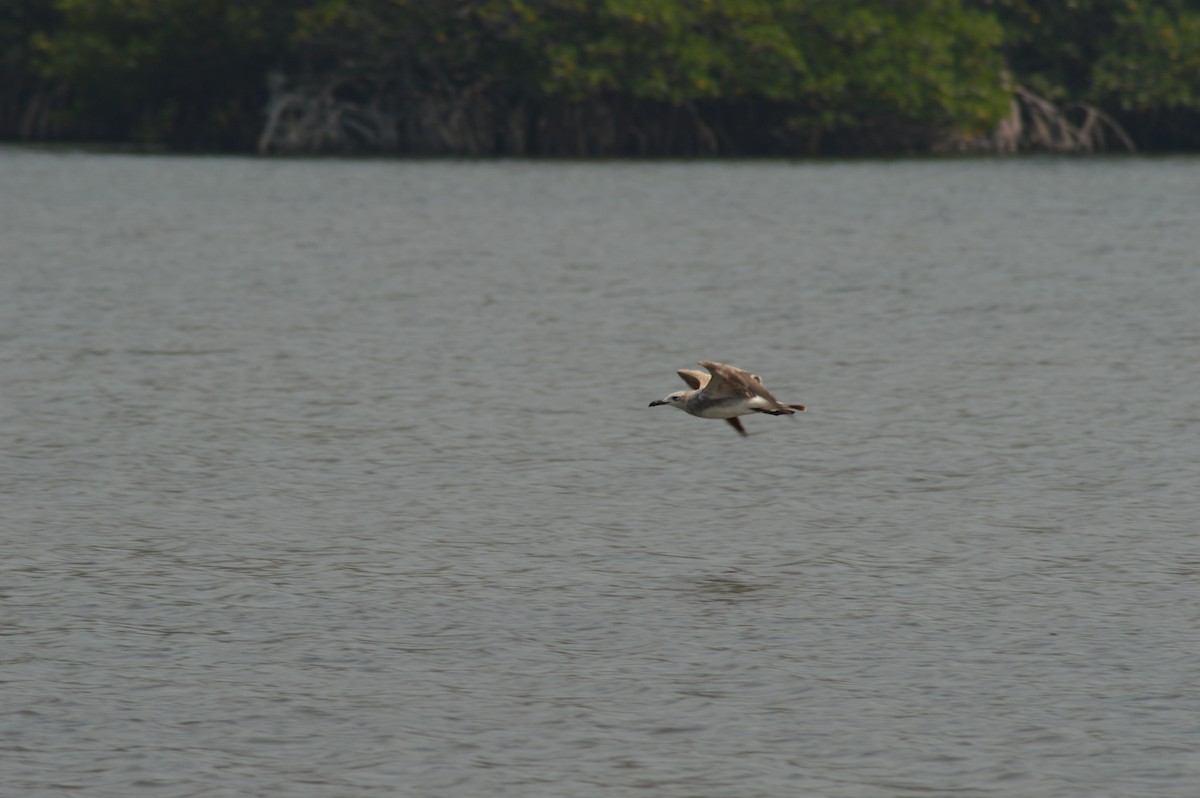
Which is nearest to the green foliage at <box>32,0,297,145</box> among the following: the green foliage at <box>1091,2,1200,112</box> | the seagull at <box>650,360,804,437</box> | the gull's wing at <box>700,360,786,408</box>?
the green foliage at <box>1091,2,1200,112</box>

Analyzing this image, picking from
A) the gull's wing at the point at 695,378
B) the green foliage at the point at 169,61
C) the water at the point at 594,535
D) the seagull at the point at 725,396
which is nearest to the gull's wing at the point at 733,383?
the seagull at the point at 725,396

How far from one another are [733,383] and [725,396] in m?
0.22

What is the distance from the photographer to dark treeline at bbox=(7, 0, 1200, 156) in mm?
42562

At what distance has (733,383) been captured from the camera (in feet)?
31.2

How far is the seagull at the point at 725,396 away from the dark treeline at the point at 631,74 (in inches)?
1260

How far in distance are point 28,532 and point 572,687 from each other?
11.6ft

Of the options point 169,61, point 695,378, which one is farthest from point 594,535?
point 169,61

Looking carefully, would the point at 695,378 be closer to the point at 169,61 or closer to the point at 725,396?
the point at 725,396

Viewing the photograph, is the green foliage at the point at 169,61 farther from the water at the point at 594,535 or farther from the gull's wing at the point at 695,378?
the gull's wing at the point at 695,378

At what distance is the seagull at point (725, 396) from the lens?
9.33 m

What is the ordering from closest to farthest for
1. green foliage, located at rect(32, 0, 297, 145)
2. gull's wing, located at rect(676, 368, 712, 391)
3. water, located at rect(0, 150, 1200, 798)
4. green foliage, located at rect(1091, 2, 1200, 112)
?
water, located at rect(0, 150, 1200, 798) < gull's wing, located at rect(676, 368, 712, 391) < green foliage, located at rect(1091, 2, 1200, 112) < green foliage, located at rect(32, 0, 297, 145)

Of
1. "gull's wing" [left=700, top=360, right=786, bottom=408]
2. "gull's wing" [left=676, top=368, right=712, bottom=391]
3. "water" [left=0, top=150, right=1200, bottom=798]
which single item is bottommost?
"water" [left=0, top=150, right=1200, bottom=798]

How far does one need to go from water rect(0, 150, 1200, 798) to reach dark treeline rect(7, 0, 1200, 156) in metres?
21.6

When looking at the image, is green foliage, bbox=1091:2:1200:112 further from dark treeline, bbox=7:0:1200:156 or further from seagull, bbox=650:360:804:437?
seagull, bbox=650:360:804:437
